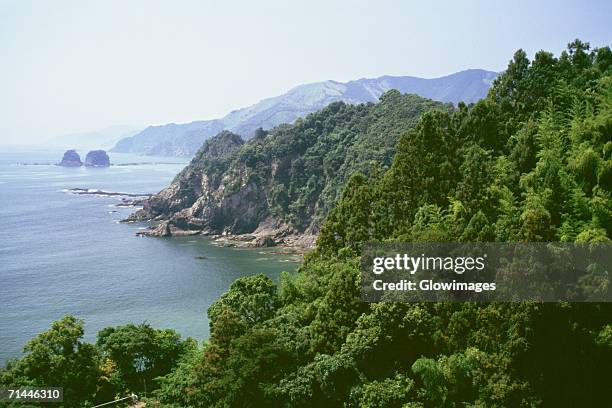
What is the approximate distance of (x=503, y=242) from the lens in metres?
15.3

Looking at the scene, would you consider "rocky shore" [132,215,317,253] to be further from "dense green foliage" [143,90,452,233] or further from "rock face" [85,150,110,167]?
"rock face" [85,150,110,167]

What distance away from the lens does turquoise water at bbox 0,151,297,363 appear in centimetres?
4031

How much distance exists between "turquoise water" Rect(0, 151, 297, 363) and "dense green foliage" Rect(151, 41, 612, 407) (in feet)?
64.5

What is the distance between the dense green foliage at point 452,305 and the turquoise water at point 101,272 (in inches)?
774

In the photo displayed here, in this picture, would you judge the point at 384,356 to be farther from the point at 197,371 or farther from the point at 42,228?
the point at 42,228

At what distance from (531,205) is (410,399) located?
7142mm

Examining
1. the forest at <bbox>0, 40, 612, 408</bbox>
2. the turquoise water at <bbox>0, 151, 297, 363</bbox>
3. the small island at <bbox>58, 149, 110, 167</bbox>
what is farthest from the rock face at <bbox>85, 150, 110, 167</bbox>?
the forest at <bbox>0, 40, 612, 408</bbox>

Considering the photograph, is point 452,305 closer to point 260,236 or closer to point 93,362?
point 93,362

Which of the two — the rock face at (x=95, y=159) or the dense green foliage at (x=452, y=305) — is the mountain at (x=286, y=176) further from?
the rock face at (x=95, y=159)

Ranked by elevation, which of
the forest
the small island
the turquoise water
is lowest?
the turquoise water

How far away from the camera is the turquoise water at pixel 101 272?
40312 millimetres

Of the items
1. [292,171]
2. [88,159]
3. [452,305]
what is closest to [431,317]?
[452,305]

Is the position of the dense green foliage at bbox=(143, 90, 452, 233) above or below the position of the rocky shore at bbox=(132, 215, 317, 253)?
above

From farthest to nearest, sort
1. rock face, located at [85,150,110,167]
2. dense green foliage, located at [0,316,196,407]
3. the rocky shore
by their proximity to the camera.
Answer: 1. rock face, located at [85,150,110,167]
2. the rocky shore
3. dense green foliage, located at [0,316,196,407]
